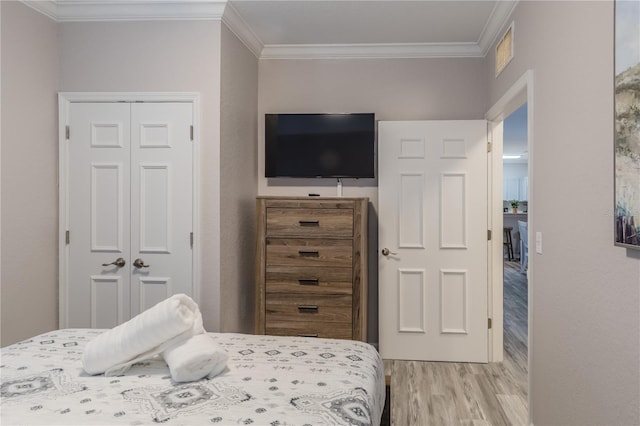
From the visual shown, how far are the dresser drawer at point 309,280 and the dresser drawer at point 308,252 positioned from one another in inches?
1.6

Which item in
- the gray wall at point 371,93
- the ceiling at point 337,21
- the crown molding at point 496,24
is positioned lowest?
the gray wall at point 371,93

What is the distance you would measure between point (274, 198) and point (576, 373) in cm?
217

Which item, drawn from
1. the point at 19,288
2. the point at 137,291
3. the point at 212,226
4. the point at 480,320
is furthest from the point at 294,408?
the point at 480,320

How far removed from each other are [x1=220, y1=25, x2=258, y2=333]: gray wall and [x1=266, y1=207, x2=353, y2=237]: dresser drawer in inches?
11.6

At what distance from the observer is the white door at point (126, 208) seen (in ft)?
9.48

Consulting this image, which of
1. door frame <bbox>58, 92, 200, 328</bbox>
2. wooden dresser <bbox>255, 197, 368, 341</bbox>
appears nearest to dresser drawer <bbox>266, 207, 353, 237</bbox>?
wooden dresser <bbox>255, 197, 368, 341</bbox>

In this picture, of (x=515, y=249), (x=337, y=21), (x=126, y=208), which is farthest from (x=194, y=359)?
(x=515, y=249)

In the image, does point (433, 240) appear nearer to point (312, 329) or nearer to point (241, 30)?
point (312, 329)

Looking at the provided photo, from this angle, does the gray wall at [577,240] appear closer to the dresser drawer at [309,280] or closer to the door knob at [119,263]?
the dresser drawer at [309,280]

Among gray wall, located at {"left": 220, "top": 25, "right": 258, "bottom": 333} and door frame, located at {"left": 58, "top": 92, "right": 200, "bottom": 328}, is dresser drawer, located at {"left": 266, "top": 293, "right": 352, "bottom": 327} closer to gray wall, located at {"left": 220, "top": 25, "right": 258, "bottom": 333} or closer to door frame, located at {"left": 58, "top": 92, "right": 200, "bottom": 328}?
gray wall, located at {"left": 220, "top": 25, "right": 258, "bottom": 333}

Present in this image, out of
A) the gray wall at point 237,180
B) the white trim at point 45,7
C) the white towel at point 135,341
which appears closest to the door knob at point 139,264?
the gray wall at point 237,180

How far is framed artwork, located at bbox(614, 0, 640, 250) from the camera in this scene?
1.26 metres

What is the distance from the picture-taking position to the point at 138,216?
2.92 meters

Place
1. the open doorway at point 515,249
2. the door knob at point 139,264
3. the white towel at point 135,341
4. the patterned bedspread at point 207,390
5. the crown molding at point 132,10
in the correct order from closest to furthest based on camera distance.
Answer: the patterned bedspread at point 207,390, the white towel at point 135,341, the crown molding at point 132,10, the door knob at point 139,264, the open doorway at point 515,249
